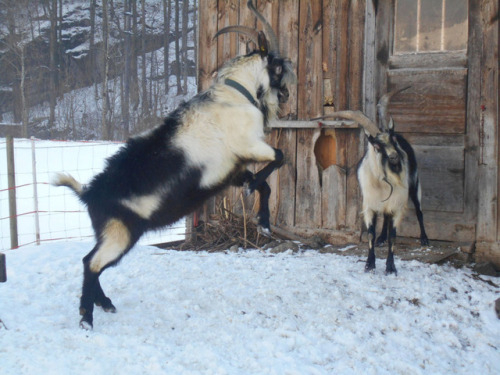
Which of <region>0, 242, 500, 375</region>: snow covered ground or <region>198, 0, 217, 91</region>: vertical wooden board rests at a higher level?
<region>198, 0, 217, 91</region>: vertical wooden board

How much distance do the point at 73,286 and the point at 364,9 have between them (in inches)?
179

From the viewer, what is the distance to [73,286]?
4.54 m

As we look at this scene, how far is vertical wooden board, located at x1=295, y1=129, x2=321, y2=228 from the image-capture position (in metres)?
6.51

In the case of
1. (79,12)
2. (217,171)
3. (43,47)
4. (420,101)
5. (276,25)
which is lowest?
(217,171)

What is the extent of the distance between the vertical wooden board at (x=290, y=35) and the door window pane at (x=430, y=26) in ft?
4.13

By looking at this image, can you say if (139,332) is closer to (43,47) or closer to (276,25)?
(276,25)

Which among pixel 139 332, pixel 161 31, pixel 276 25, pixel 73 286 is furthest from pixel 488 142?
pixel 161 31

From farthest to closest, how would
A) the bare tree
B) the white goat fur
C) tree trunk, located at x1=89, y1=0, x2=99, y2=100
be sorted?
tree trunk, located at x1=89, y1=0, x2=99, y2=100, the bare tree, the white goat fur

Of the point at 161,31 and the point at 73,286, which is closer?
the point at 73,286

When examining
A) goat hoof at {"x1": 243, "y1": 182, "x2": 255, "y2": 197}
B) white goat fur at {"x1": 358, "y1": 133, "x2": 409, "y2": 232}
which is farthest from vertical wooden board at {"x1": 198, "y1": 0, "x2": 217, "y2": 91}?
goat hoof at {"x1": 243, "y1": 182, "x2": 255, "y2": 197}

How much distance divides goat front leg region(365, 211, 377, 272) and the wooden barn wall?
0.71 m

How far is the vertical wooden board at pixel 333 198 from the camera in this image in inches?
252

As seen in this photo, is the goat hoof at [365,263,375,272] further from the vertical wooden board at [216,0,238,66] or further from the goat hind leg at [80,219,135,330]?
the vertical wooden board at [216,0,238,66]

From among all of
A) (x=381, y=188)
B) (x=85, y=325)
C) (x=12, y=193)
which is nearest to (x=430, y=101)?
(x=381, y=188)
